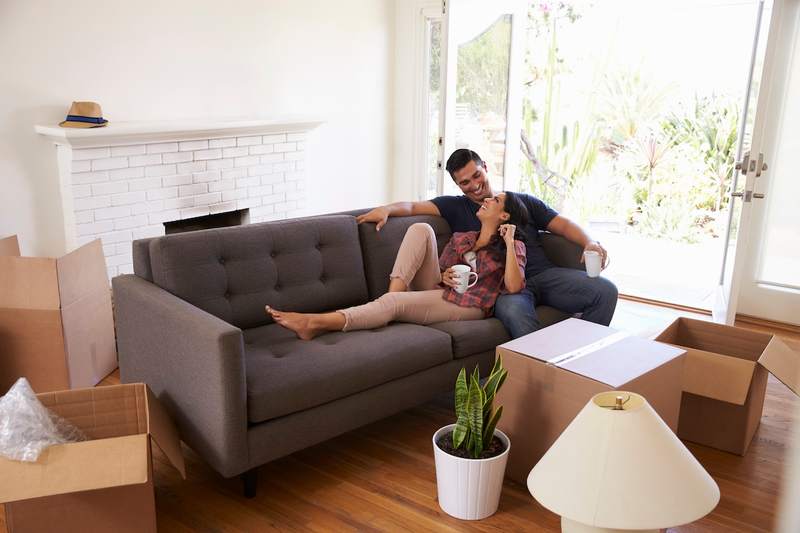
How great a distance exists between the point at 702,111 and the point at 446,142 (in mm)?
3082

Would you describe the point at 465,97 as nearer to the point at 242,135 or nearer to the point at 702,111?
the point at 242,135

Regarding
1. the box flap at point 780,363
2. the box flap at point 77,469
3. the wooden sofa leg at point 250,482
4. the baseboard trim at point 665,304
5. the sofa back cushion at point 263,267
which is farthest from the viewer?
the baseboard trim at point 665,304

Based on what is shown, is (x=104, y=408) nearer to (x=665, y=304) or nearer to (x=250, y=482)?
(x=250, y=482)

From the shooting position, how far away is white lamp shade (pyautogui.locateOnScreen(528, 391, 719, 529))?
49.4 inches

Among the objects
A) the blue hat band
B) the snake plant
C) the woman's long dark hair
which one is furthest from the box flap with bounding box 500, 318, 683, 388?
the blue hat band

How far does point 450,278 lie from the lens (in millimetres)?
3027

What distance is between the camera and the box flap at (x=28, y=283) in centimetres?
296

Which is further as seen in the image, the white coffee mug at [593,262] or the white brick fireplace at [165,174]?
the white brick fireplace at [165,174]

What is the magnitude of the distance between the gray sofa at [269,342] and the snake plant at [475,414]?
434 mm

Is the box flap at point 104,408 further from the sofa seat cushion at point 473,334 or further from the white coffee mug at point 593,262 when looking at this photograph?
the white coffee mug at point 593,262

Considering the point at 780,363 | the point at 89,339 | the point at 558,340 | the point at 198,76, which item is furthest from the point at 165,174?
the point at 780,363

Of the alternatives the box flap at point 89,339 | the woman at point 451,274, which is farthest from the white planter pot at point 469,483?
the box flap at point 89,339

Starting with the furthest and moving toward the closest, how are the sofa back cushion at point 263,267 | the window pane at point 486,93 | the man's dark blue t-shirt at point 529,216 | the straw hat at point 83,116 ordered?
the window pane at point 486,93 < the straw hat at point 83,116 < the man's dark blue t-shirt at point 529,216 < the sofa back cushion at point 263,267

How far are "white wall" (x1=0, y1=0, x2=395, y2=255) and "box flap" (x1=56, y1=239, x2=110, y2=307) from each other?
446mm
